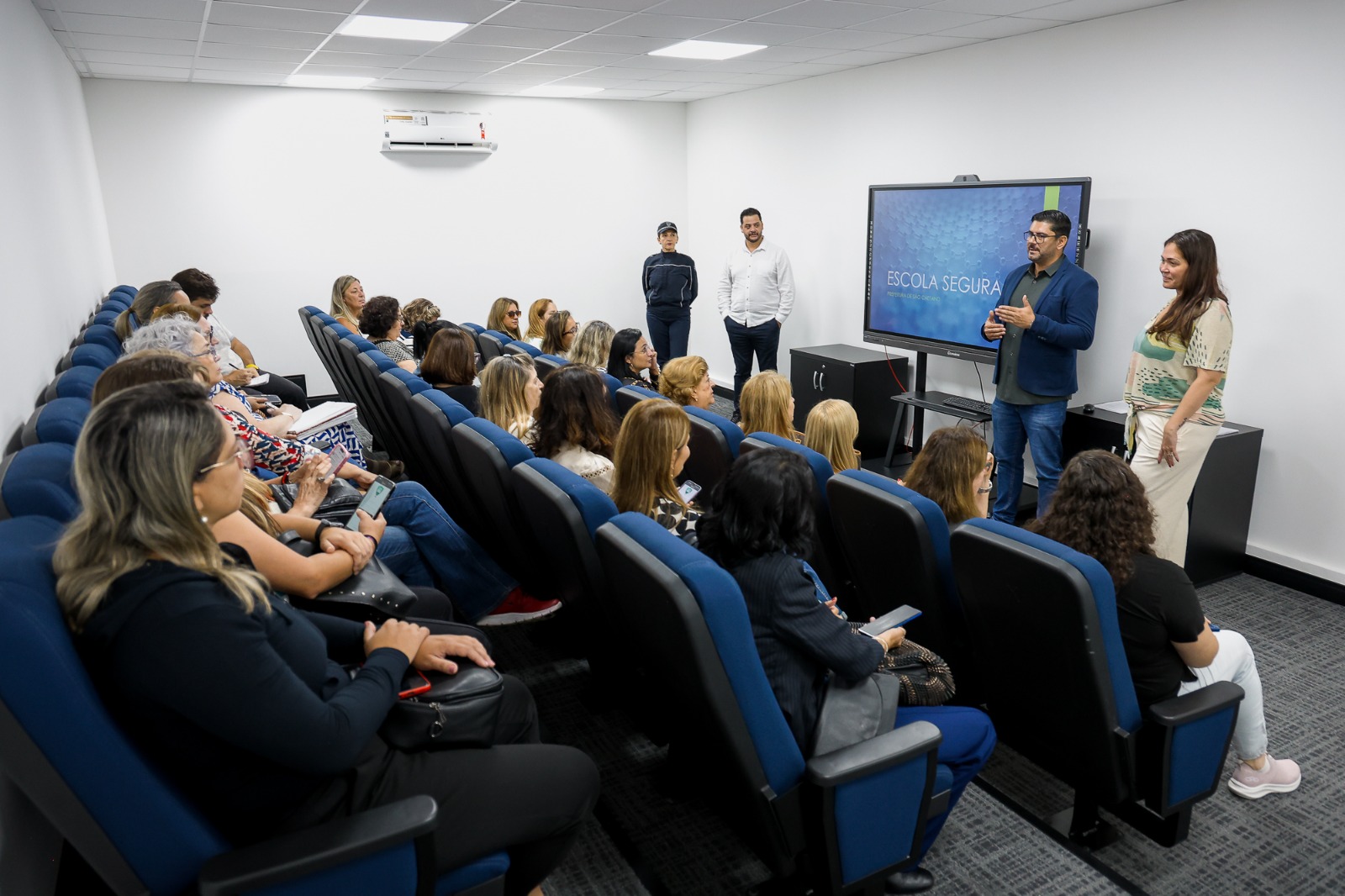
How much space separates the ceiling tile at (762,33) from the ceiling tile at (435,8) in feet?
4.58

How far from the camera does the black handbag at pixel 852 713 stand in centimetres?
177

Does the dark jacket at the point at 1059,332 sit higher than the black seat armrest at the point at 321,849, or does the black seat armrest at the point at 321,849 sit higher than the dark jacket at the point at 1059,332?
the dark jacket at the point at 1059,332

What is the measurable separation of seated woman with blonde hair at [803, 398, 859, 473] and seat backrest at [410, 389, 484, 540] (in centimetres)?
123

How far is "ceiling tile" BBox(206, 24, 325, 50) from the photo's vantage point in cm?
488

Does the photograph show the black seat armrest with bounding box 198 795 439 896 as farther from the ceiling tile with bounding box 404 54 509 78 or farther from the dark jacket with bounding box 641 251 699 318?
the dark jacket with bounding box 641 251 699 318

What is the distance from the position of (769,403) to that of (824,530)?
867 millimetres

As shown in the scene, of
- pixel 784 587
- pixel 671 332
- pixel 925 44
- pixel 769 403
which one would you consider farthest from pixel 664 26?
pixel 784 587

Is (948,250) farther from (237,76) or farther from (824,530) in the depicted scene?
(237,76)

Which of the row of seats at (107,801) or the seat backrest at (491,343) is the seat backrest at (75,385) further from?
the seat backrest at (491,343)

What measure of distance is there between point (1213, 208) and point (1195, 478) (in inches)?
56.6

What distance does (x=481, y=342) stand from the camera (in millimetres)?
5766

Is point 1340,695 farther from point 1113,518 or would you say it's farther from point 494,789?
point 494,789

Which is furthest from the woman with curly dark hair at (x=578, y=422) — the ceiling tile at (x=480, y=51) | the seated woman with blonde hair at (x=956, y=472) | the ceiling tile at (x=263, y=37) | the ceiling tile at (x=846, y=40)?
the ceiling tile at (x=480, y=51)

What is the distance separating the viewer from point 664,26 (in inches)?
196
